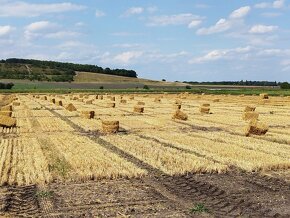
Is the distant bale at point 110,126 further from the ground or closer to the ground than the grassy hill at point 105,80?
closer to the ground

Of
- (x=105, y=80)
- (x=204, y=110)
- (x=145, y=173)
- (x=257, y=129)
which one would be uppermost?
(x=105, y=80)

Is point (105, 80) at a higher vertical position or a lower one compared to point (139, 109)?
higher

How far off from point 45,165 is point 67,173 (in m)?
1.30

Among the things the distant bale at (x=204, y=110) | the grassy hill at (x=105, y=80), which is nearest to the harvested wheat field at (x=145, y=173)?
the distant bale at (x=204, y=110)

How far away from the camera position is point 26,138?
22688mm

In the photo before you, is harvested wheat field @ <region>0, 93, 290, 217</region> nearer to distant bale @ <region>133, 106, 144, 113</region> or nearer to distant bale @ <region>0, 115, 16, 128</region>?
distant bale @ <region>0, 115, 16, 128</region>

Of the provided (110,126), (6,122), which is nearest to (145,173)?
(110,126)

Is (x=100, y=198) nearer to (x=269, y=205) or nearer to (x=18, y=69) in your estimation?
(x=269, y=205)

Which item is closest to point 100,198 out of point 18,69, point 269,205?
point 269,205

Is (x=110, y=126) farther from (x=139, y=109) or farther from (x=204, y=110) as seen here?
(x=204, y=110)

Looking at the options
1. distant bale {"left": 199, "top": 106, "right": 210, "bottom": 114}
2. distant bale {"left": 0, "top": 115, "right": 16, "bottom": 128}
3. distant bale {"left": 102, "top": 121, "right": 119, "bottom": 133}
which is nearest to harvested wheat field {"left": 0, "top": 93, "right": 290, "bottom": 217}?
distant bale {"left": 102, "top": 121, "right": 119, "bottom": 133}

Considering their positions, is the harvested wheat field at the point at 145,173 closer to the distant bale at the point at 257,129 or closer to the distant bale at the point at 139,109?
the distant bale at the point at 257,129

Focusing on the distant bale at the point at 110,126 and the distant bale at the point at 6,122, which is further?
the distant bale at the point at 6,122

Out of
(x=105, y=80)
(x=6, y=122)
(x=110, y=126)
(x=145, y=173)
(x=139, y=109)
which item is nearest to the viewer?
(x=145, y=173)
